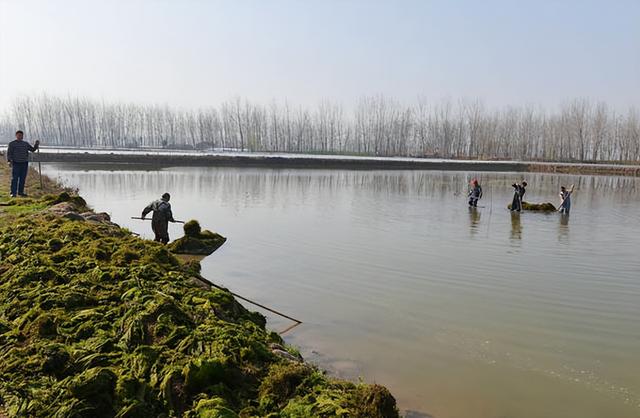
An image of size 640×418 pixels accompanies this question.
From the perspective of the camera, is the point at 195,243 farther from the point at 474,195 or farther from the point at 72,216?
the point at 474,195

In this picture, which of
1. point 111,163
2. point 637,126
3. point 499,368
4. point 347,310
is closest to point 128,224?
point 347,310

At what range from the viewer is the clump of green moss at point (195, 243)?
35.3ft

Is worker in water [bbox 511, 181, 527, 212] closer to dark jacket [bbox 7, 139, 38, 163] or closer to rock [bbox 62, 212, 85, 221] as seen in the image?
rock [bbox 62, 212, 85, 221]

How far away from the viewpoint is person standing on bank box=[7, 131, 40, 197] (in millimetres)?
11906

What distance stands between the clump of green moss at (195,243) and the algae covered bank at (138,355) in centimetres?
453

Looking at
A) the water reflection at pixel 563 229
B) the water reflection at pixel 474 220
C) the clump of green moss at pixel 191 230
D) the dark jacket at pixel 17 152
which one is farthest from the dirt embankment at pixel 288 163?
the clump of green moss at pixel 191 230

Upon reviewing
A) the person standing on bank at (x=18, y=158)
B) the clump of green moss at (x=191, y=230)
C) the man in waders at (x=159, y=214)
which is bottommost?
the clump of green moss at (x=191, y=230)

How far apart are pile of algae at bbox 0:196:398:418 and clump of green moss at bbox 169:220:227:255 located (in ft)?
15.3

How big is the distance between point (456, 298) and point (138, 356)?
531cm

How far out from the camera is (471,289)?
8266 mm

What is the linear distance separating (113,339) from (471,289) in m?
5.98

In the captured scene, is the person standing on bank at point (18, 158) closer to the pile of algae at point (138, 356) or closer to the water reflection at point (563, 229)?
the pile of algae at point (138, 356)

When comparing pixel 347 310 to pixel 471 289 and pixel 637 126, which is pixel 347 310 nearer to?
pixel 471 289

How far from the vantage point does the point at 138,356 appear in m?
3.89
